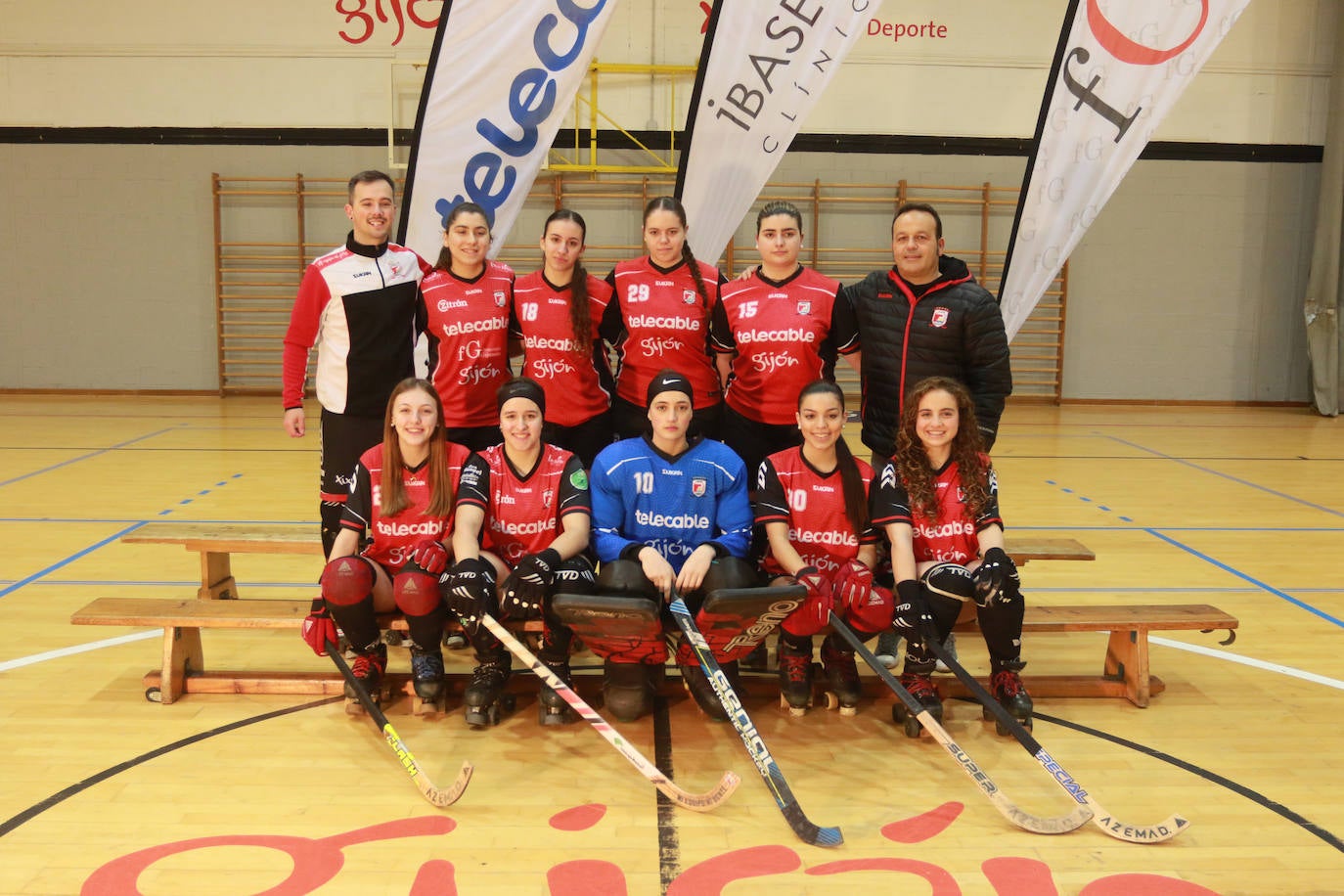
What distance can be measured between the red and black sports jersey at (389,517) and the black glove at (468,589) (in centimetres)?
30

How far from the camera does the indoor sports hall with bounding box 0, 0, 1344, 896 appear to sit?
248 centimetres

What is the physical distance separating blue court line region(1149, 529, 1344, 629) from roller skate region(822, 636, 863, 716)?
223 cm

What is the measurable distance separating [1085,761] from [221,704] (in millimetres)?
2631

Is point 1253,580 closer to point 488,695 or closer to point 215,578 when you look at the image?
point 488,695

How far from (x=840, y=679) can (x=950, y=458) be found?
786 millimetres

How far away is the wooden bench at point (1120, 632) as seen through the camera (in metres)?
3.34

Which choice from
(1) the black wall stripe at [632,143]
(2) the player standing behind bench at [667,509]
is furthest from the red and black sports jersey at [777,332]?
(1) the black wall stripe at [632,143]

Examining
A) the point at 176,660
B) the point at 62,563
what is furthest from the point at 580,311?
the point at 62,563

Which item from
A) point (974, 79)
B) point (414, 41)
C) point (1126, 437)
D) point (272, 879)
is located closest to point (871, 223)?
point (974, 79)

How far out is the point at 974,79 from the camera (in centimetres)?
1086

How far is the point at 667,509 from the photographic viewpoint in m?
3.26

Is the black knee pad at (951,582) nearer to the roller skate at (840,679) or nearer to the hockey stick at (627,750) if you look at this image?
the roller skate at (840,679)

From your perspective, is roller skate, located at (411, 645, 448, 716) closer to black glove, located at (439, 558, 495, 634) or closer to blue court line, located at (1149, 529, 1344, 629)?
black glove, located at (439, 558, 495, 634)

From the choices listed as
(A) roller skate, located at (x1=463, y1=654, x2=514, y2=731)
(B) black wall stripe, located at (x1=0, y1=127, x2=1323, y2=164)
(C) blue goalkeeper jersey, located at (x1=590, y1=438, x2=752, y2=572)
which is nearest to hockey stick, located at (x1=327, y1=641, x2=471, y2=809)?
(A) roller skate, located at (x1=463, y1=654, x2=514, y2=731)
